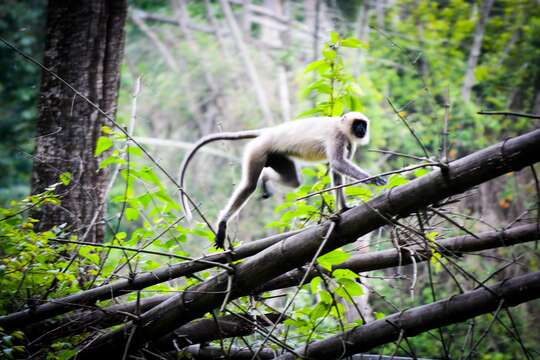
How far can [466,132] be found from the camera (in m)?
10.2

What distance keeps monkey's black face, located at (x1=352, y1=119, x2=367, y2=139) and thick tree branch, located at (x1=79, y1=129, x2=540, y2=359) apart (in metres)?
1.82

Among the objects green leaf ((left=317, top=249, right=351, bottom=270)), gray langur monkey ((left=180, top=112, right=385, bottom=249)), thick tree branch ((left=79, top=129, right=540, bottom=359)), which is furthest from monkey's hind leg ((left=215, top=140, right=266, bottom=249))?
green leaf ((left=317, top=249, right=351, bottom=270))

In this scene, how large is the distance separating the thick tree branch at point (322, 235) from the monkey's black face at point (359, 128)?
1.82m

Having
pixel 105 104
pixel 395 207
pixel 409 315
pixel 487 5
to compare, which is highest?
pixel 487 5

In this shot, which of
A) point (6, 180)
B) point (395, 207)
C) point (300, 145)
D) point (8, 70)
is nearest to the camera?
point (395, 207)

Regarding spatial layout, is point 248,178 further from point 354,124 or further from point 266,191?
point 354,124

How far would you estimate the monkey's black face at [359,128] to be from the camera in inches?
165

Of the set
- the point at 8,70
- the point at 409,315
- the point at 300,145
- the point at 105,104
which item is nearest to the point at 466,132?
the point at 300,145

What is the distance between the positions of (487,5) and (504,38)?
0.88 metres

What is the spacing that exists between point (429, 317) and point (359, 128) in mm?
2040

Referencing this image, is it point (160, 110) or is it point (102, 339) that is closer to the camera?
point (102, 339)

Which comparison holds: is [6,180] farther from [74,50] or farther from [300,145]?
[300,145]

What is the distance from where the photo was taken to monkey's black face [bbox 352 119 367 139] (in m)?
4.19

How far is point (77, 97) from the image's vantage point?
15.3 ft
